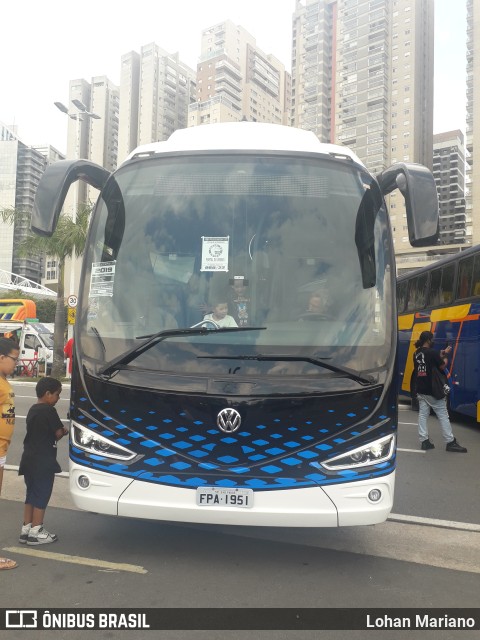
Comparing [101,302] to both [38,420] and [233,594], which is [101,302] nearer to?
[38,420]

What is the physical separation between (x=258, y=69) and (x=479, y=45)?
6461 cm

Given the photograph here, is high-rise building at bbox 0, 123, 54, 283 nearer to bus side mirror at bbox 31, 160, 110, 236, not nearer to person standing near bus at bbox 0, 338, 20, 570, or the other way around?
bus side mirror at bbox 31, 160, 110, 236

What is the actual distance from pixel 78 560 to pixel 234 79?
13350 centimetres

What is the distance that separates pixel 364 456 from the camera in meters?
4.08

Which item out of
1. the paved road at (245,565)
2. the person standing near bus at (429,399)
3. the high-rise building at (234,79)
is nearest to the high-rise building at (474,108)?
the high-rise building at (234,79)

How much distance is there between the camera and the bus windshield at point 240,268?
13.8 ft

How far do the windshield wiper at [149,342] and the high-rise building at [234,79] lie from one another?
11528 cm

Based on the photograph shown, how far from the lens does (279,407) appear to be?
4027 millimetres

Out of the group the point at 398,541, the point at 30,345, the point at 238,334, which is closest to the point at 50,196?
the point at 238,334

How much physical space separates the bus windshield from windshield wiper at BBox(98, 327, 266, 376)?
0.4 inches

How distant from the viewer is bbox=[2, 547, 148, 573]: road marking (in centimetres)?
426

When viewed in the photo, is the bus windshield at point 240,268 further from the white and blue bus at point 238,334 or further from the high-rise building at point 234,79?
the high-rise building at point 234,79

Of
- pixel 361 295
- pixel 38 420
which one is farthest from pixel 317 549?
pixel 38 420

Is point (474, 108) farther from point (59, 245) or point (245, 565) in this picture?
point (245, 565)
